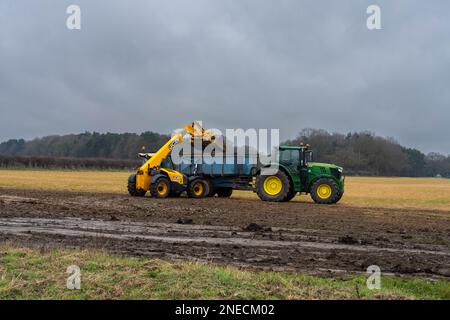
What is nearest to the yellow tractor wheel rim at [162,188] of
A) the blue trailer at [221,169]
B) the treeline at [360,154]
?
the blue trailer at [221,169]

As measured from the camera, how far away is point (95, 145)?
480ft

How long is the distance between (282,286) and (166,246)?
4435mm

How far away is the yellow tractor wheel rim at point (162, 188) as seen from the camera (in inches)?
951

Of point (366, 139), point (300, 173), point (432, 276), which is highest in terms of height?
point (366, 139)

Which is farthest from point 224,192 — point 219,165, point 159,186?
point 159,186

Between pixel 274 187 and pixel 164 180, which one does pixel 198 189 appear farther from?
pixel 274 187

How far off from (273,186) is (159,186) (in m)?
5.11

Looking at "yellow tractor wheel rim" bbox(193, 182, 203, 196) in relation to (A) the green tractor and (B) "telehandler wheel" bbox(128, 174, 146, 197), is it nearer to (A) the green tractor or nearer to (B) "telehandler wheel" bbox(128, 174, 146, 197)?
(B) "telehandler wheel" bbox(128, 174, 146, 197)

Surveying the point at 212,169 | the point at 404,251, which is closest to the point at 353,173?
the point at 212,169

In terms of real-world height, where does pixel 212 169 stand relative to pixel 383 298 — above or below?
above

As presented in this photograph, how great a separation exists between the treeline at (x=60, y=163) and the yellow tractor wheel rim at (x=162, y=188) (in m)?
58.3

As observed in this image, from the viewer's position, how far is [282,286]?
6.81 metres

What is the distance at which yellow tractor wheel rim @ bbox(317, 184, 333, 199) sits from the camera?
75.9ft
